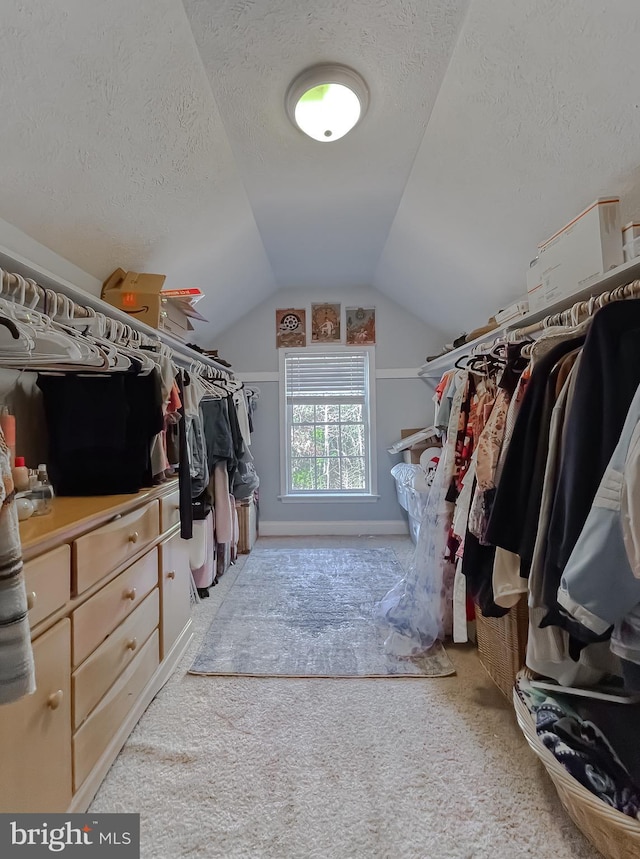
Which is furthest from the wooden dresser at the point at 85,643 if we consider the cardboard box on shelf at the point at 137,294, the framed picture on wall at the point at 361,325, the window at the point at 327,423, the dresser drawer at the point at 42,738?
the framed picture on wall at the point at 361,325

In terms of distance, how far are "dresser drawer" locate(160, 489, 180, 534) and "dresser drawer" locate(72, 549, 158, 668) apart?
14 centimetres

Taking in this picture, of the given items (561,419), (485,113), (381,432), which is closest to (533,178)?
(485,113)

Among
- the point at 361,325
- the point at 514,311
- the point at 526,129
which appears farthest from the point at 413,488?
the point at 526,129

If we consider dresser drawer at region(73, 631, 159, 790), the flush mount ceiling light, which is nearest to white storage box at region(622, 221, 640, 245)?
the flush mount ceiling light

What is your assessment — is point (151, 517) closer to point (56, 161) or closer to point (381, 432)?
point (56, 161)

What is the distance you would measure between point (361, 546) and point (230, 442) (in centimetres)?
179

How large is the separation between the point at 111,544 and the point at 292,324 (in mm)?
3168

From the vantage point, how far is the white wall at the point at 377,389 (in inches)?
158

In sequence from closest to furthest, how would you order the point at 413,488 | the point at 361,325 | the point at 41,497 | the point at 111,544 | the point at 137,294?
the point at 41,497 < the point at 111,544 < the point at 137,294 < the point at 413,488 < the point at 361,325

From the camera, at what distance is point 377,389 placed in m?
4.07

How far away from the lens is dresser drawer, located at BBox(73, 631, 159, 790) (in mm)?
1096

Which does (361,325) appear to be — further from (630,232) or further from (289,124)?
(630,232)

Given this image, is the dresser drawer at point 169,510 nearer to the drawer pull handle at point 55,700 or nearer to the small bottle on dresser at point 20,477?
the small bottle on dresser at point 20,477

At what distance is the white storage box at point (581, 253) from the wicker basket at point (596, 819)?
4.71 ft
